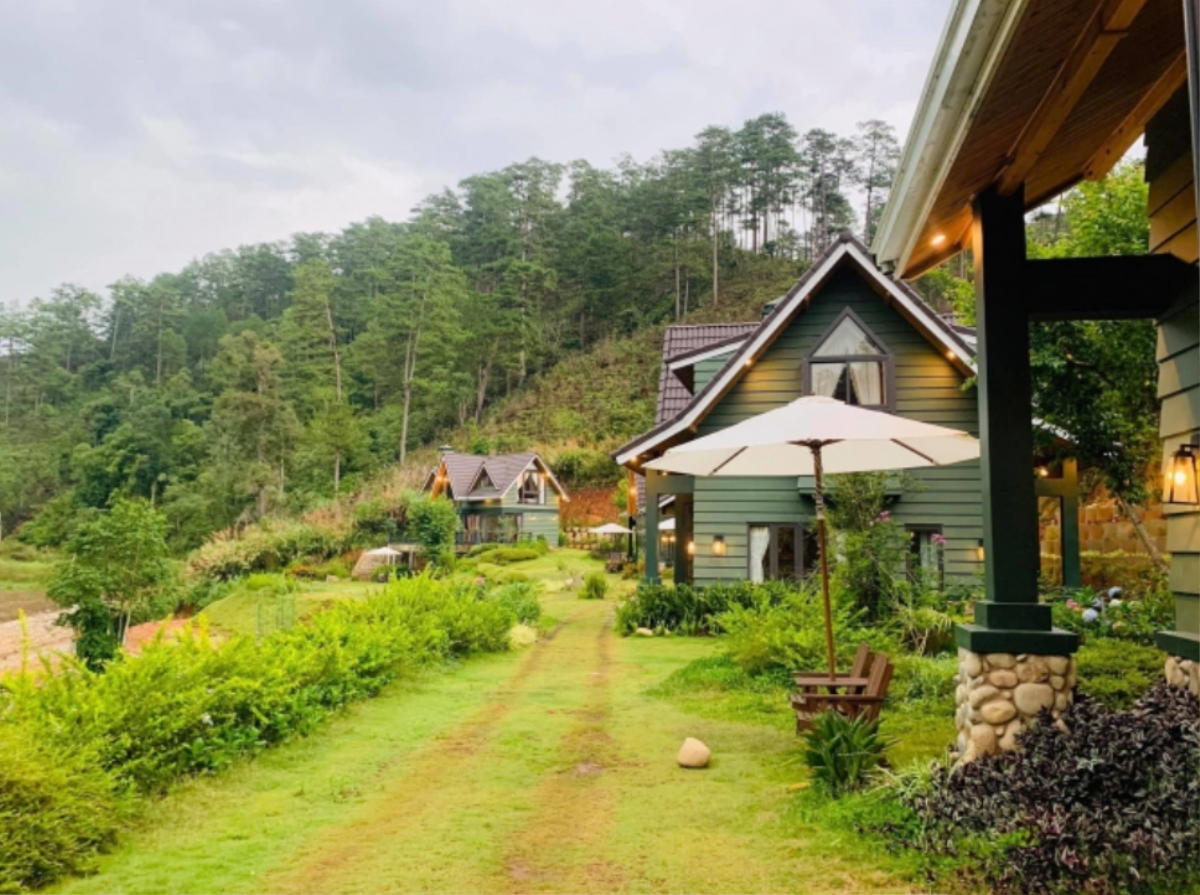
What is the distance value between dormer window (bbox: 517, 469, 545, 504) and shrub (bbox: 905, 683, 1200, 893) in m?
35.5

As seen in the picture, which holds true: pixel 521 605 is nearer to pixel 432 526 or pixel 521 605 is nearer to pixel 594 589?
pixel 594 589

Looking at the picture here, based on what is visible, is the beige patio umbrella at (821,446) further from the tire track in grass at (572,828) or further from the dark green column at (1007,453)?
the tire track in grass at (572,828)

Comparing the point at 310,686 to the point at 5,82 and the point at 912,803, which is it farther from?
the point at 5,82

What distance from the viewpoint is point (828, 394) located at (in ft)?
44.2


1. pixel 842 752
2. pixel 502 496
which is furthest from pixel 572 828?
pixel 502 496

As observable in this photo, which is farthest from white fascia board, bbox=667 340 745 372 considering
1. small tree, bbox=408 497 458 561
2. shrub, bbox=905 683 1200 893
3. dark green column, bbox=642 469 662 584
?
small tree, bbox=408 497 458 561

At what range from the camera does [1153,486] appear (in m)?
12.2

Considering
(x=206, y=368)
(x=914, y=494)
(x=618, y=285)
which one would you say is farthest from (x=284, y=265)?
(x=914, y=494)

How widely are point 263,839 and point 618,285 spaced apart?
179ft

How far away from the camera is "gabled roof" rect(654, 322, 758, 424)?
630 inches

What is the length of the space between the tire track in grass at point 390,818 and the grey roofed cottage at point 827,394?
7219 mm

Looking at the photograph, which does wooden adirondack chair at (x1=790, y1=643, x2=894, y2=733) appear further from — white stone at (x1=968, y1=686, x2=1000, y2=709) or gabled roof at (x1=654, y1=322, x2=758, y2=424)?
gabled roof at (x1=654, y1=322, x2=758, y2=424)

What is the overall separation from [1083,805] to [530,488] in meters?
36.6

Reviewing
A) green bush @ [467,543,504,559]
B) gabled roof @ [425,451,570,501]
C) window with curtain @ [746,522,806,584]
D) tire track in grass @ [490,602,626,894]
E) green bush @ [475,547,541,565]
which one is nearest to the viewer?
tire track in grass @ [490,602,626,894]
